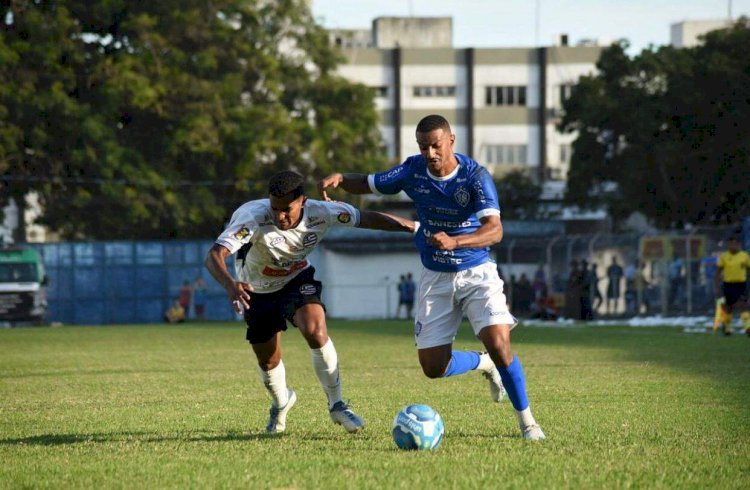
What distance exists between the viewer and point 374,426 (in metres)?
10.8

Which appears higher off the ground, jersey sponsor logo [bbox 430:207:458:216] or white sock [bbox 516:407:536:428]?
jersey sponsor logo [bbox 430:207:458:216]

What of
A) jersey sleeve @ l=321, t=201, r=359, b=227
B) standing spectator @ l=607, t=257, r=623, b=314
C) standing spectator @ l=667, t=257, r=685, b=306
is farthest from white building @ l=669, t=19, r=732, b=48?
jersey sleeve @ l=321, t=201, r=359, b=227

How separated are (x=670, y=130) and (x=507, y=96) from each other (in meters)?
32.2

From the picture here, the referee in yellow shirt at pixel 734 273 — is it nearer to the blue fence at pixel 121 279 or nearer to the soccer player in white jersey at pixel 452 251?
the soccer player in white jersey at pixel 452 251

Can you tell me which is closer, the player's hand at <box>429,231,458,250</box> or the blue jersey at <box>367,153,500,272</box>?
the player's hand at <box>429,231,458,250</box>

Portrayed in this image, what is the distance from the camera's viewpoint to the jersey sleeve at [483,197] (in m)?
9.45

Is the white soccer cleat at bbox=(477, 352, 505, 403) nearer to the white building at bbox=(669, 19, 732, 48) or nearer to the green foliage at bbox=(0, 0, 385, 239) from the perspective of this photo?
the green foliage at bbox=(0, 0, 385, 239)

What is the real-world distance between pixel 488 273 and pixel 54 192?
4448cm

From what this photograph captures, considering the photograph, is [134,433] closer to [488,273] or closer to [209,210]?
[488,273]

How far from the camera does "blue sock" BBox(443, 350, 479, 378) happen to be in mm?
10344

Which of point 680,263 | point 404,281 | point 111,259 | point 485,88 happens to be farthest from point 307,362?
point 485,88

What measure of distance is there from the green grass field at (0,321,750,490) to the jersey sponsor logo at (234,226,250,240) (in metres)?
1.44

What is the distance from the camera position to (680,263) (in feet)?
131

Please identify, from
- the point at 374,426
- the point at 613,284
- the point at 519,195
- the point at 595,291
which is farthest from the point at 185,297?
the point at 374,426
